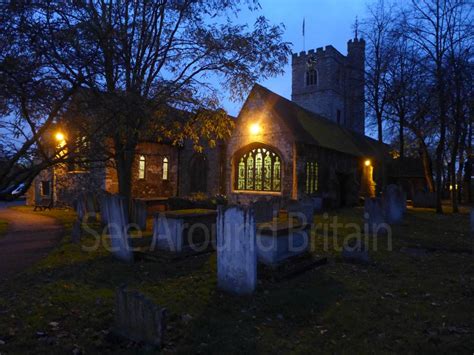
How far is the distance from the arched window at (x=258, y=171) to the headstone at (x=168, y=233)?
11.9 m

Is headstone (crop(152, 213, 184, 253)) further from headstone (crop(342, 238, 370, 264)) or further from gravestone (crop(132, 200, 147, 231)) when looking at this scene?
headstone (crop(342, 238, 370, 264))

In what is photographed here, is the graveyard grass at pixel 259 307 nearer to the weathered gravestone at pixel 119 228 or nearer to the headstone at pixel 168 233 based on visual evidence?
the weathered gravestone at pixel 119 228

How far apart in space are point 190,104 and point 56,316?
876 centimetres

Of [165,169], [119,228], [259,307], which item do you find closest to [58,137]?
[259,307]

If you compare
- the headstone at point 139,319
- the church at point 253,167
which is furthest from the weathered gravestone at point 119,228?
the church at point 253,167

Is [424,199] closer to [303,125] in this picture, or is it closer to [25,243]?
[303,125]

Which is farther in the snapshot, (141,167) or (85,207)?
(141,167)

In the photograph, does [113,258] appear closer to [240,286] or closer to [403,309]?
[240,286]

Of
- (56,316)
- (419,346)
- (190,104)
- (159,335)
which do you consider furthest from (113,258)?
(419,346)

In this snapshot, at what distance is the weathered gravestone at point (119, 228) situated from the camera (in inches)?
332

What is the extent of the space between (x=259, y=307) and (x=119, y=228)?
460 centimetres

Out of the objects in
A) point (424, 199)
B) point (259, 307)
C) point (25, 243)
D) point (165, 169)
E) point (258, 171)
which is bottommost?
point (259, 307)

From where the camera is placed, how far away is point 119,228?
860cm

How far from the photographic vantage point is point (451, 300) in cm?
580
